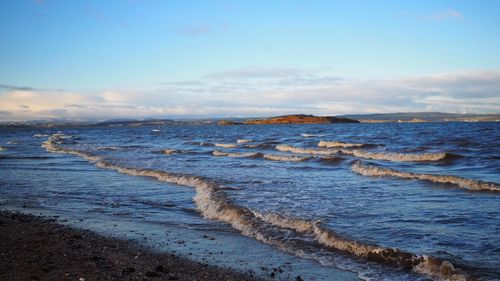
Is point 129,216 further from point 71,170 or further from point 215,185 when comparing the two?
point 71,170

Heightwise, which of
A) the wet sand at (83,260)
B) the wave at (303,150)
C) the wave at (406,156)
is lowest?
the wet sand at (83,260)

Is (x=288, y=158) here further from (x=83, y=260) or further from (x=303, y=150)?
(x=83, y=260)

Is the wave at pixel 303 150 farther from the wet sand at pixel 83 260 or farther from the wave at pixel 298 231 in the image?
the wet sand at pixel 83 260

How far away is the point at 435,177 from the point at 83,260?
14.7 m

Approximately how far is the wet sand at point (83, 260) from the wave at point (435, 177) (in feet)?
38.2

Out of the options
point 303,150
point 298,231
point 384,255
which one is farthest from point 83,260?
point 303,150

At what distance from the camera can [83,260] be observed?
7.86 meters

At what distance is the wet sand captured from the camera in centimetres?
702

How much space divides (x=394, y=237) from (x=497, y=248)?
1904 mm

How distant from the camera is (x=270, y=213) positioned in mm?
12156

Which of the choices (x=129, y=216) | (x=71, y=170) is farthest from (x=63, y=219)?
(x=71, y=170)

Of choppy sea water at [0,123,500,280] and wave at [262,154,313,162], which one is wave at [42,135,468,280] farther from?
A: wave at [262,154,313,162]

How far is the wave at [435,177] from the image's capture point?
51.4 ft

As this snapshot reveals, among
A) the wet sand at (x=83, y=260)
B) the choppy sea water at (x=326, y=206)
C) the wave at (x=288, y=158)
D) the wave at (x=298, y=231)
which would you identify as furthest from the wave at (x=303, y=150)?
the wet sand at (x=83, y=260)
